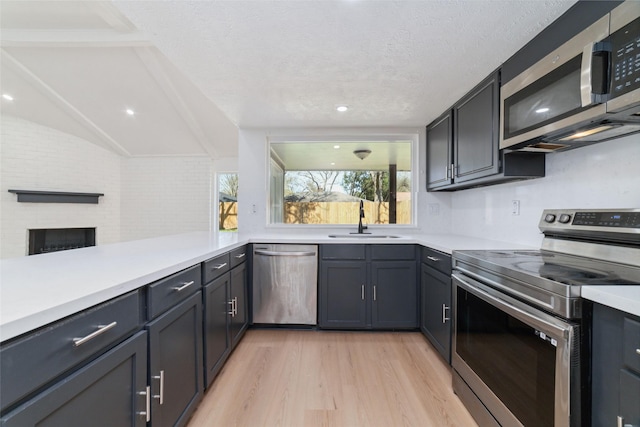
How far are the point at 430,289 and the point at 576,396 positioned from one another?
1365 millimetres

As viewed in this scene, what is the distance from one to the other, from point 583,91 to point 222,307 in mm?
2158

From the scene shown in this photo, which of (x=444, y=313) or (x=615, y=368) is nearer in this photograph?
(x=615, y=368)

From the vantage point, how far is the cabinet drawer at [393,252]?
253 cm

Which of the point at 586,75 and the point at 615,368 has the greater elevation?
the point at 586,75

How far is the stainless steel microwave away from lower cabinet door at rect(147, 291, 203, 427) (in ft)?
6.22

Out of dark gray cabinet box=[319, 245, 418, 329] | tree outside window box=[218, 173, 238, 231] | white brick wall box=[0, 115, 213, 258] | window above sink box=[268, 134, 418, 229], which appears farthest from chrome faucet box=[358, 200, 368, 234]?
white brick wall box=[0, 115, 213, 258]

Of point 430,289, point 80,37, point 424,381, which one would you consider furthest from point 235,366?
point 80,37

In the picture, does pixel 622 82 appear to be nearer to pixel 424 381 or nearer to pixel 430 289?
pixel 430 289

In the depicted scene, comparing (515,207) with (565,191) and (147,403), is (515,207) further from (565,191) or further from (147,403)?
(147,403)

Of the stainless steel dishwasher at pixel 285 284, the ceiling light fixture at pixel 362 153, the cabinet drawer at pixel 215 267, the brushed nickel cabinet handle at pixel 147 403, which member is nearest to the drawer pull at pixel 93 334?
the brushed nickel cabinet handle at pixel 147 403

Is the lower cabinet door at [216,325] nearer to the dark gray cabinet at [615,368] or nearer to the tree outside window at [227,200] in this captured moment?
the dark gray cabinet at [615,368]

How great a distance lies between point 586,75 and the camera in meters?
1.06

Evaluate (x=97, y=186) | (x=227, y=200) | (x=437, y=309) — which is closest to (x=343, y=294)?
(x=437, y=309)

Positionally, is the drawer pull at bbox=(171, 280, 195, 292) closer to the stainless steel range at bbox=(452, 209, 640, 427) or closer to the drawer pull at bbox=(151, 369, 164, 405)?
the drawer pull at bbox=(151, 369, 164, 405)
